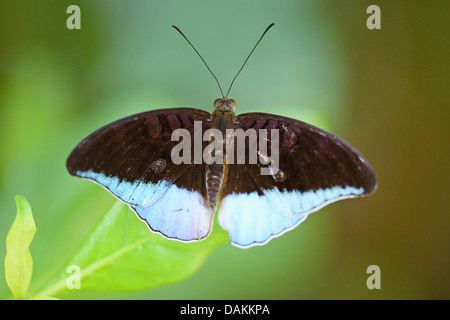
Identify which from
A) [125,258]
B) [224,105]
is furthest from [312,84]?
[125,258]

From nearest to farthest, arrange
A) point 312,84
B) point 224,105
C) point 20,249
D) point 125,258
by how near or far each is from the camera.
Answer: point 20,249, point 125,258, point 224,105, point 312,84

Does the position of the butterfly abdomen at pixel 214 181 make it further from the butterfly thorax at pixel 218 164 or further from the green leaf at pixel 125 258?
the green leaf at pixel 125 258

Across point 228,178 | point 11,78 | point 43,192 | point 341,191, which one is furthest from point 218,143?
point 11,78

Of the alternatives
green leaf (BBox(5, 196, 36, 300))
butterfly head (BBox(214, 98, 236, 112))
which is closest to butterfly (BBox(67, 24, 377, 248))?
butterfly head (BBox(214, 98, 236, 112))

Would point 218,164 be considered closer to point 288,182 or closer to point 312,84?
point 288,182

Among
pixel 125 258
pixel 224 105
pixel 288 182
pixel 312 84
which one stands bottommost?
pixel 125 258

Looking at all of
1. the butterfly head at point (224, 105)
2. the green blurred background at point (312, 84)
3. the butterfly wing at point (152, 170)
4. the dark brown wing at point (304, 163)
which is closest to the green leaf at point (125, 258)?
the butterfly wing at point (152, 170)
